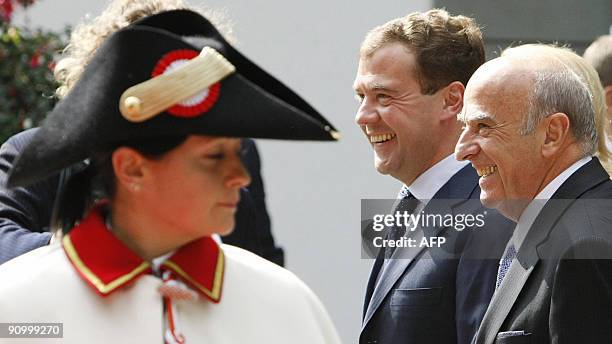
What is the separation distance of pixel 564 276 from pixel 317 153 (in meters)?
3.91

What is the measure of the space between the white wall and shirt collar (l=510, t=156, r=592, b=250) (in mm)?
3271

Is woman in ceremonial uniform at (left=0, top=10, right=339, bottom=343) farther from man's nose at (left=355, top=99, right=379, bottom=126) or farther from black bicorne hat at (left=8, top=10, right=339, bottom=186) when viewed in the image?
man's nose at (left=355, top=99, right=379, bottom=126)

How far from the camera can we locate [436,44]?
4.38 m

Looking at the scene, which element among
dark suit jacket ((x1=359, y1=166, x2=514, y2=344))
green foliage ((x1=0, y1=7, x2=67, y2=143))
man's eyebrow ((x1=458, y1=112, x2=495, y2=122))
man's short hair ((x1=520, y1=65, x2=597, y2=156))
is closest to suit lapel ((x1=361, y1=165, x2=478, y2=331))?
dark suit jacket ((x1=359, y1=166, x2=514, y2=344))

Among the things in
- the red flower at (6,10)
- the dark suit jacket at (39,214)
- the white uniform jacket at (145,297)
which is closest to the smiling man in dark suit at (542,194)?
the dark suit jacket at (39,214)

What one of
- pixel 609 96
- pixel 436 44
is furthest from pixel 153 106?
pixel 609 96

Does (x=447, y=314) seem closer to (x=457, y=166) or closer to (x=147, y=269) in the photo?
(x=457, y=166)

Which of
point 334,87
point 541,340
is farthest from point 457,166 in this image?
point 334,87

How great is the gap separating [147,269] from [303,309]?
35cm

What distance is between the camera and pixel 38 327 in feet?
7.80

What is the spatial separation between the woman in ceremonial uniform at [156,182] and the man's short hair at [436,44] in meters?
1.90

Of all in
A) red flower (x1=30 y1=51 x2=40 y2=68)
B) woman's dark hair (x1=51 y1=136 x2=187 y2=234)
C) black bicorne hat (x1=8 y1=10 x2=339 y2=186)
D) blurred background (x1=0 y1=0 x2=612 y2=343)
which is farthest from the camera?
blurred background (x1=0 y1=0 x2=612 y2=343)

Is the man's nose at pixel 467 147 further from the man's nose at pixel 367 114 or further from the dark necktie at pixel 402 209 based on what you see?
the man's nose at pixel 367 114

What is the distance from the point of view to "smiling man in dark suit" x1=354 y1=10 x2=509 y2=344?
387 centimetres
